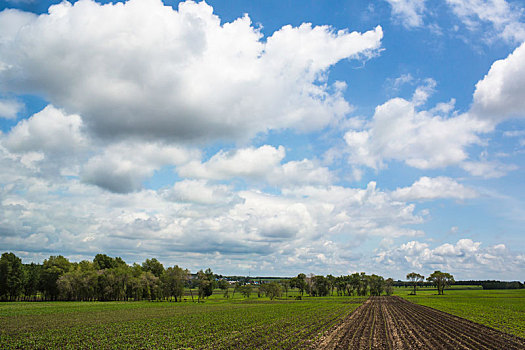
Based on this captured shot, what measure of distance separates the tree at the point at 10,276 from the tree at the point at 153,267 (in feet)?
160

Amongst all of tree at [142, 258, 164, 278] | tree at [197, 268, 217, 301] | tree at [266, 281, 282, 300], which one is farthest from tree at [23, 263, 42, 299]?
tree at [266, 281, 282, 300]

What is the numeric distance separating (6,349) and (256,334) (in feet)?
79.7

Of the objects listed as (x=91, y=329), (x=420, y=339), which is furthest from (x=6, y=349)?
(x=420, y=339)

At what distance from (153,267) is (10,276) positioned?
54.9m

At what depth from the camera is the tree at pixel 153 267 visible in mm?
156125

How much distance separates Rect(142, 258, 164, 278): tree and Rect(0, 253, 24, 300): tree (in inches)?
1923

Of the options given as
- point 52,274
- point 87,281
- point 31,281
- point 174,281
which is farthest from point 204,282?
point 31,281

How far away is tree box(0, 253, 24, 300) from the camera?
112125 mm

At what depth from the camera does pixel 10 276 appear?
4481 inches

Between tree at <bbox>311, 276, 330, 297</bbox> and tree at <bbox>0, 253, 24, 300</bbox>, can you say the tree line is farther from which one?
tree at <bbox>311, 276, 330, 297</bbox>

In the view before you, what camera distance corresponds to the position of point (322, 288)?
197 metres

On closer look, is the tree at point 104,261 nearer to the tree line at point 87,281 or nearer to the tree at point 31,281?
the tree line at point 87,281

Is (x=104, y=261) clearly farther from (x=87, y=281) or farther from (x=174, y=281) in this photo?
(x=174, y=281)

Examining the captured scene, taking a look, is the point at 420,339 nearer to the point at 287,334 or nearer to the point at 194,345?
the point at 287,334
